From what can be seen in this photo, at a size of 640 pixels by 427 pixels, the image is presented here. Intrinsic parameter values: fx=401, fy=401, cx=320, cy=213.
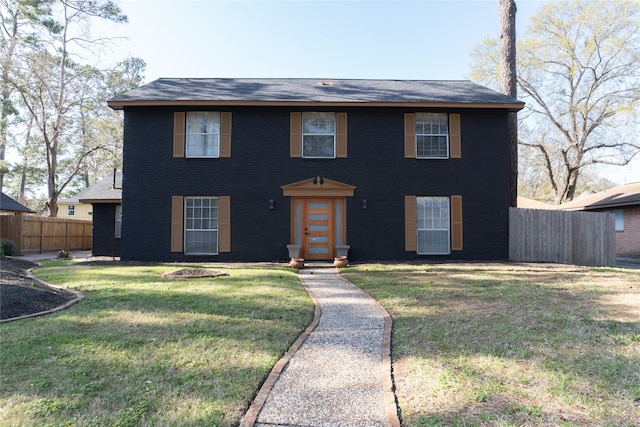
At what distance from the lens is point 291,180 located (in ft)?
41.6

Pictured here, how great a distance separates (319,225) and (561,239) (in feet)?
25.4

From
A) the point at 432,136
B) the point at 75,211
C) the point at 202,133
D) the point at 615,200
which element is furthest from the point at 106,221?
the point at 615,200

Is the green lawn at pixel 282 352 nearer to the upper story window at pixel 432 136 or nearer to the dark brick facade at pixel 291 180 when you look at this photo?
the dark brick facade at pixel 291 180

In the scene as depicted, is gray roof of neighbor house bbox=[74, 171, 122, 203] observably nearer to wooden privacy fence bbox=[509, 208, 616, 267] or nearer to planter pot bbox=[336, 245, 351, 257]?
planter pot bbox=[336, 245, 351, 257]

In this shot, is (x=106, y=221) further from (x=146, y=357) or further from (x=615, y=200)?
(x=615, y=200)

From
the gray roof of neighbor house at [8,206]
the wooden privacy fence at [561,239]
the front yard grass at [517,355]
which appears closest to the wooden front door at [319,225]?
the wooden privacy fence at [561,239]

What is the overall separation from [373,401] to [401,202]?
10.3 m

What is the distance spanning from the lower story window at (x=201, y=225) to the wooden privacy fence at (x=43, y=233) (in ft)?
31.5

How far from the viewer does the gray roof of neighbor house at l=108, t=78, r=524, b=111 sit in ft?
40.9

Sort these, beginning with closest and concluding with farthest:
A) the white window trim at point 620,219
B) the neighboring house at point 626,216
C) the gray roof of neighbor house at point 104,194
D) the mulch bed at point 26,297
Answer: the mulch bed at point 26,297, the gray roof of neighbor house at point 104,194, the neighboring house at point 626,216, the white window trim at point 620,219

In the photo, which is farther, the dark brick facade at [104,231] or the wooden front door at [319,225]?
the dark brick facade at [104,231]

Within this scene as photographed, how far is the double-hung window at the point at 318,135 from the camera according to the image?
1293 centimetres

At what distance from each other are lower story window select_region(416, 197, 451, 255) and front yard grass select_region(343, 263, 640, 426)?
5858 mm

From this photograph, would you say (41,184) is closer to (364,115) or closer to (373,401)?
(364,115)
